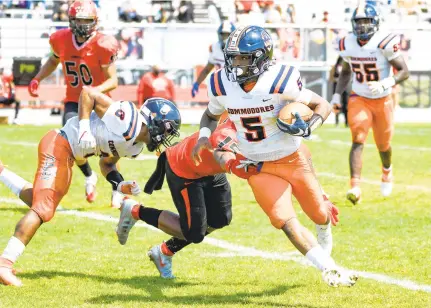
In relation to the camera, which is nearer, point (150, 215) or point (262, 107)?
point (262, 107)

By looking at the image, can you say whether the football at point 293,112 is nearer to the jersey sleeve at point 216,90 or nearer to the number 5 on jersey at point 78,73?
the jersey sleeve at point 216,90

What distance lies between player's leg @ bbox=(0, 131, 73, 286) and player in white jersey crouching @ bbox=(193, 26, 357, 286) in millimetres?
935

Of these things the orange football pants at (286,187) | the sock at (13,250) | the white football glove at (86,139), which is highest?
the white football glove at (86,139)

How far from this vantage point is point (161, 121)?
17.8ft

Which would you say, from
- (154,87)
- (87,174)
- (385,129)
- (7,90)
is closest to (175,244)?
(87,174)

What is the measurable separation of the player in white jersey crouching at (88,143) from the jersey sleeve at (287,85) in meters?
0.78

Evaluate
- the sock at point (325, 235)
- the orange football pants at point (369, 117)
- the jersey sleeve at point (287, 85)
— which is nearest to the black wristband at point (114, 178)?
the sock at point (325, 235)

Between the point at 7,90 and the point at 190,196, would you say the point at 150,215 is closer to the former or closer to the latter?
the point at 190,196

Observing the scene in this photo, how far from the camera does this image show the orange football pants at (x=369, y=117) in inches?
342

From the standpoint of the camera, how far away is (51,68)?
8531 mm

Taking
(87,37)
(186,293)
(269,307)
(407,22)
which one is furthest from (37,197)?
(407,22)

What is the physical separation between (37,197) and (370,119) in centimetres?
426

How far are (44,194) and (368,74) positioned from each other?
4.38 meters

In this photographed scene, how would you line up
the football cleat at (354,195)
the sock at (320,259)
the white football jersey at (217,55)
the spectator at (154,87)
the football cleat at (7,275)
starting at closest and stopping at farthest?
the sock at (320,259) → the football cleat at (7,275) → the football cleat at (354,195) → the white football jersey at (217,55) → the spectator at (154,87)
